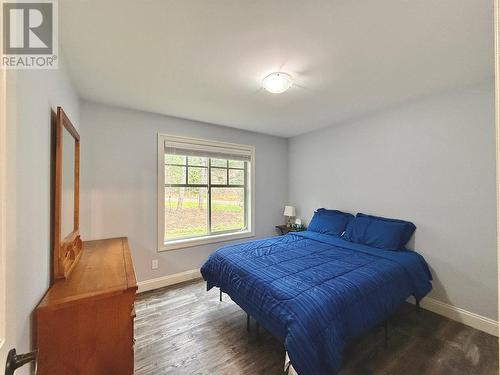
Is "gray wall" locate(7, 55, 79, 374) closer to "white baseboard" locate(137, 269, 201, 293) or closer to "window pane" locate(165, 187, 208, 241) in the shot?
"white baseboard" locate(137, 269, 201, 293)

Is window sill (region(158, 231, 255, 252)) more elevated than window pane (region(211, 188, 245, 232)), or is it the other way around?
window pane (region(211, 188, 245, 232))

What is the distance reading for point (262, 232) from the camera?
13.3 feet

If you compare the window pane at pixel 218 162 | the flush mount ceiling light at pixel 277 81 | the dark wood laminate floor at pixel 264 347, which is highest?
the flush mount ceiling light at pixel 277 81

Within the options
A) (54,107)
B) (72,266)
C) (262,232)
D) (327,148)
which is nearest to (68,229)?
(72,266)

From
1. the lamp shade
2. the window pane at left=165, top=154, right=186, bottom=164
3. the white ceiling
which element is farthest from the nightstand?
the white ceiling

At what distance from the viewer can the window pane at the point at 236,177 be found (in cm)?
378

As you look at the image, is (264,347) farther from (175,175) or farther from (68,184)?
(175,175)

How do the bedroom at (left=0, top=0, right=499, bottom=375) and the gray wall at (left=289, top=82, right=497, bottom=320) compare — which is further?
the gray wall at (left=289, top=82, right=497, bottom=320)

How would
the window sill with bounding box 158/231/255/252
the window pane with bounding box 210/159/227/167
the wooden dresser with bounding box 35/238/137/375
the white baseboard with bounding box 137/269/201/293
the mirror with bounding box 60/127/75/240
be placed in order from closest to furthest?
1. the wooden dresser with bounding box 35/238/137/375
2. the mirror with bounding box 60/127/75/240
3. the white baseboard with bounding box 137/269/201/293
4. the window sill with bounding box 158/231/255/252
5. the window pane with bounding box 210/159/227/167

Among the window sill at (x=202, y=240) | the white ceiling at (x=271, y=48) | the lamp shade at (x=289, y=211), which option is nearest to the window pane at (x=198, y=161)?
the white ceiling at (x=271, y=48)

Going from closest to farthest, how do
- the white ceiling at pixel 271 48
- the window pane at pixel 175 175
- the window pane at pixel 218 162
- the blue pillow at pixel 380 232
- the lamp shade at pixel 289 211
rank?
the white ceiling at pixel 271 48 < the blue pillow at pixel 380 232 < the window pane at pixel 175 175 < the window pane at pixel 218 162 < the lamp shade at pixel 289 211

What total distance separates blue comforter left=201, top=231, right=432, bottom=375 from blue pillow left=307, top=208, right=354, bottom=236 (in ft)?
1.49

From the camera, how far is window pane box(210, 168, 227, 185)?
3.56m

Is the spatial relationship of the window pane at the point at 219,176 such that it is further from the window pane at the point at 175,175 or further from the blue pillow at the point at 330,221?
the blue pillow at the point at 330,221
